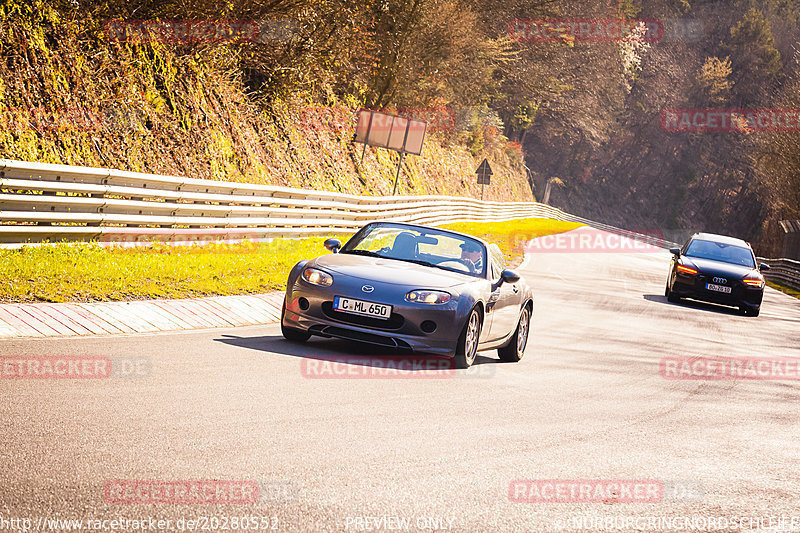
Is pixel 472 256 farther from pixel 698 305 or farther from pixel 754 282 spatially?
pixel 698 305

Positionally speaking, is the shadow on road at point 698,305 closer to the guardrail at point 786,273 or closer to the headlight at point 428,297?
the guardrail at point 786,273

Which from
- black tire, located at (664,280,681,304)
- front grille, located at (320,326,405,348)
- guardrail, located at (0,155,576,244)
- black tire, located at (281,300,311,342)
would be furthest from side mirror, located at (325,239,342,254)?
black tire, located at (664,280,681,304)

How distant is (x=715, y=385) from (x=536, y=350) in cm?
227

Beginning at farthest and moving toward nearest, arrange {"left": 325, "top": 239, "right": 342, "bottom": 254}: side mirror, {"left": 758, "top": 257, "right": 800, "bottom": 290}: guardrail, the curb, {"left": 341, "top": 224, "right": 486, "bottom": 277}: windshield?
{"left": 758, "top": 257, "right": 800, "bottom": 290}: guardrail
{"left": 341, "top": 224, "right": 486, "bottom": 277}: windshield
{"left": 325, "top": 239, "right": 342, "bottom": 254}: side mirror
the curb

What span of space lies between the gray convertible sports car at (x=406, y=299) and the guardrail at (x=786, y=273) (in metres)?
26.4

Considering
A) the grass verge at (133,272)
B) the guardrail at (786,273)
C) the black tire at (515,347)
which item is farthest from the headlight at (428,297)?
the guardrail at (786,273)

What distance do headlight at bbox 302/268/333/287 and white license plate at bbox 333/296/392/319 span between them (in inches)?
9.4

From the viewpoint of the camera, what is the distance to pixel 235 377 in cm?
735

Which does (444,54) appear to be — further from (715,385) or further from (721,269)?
(715,385)

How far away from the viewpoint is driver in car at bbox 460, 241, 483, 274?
995 cm

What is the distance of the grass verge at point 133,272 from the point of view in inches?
386

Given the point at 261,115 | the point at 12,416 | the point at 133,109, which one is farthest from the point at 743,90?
the point at 12,416

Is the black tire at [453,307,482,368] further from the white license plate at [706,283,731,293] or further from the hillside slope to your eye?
the white license plate at [706,283,731,293]

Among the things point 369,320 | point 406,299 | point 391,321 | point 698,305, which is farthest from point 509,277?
point 698,305
